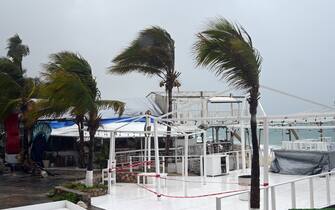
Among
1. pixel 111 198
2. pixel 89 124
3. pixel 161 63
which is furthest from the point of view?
pixel 161 63

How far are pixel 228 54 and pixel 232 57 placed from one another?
81 mm

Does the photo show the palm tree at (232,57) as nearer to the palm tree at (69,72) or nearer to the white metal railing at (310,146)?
the palm tree at (69,72)

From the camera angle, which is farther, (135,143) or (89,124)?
(135,143)

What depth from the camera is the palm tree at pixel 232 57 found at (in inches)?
271

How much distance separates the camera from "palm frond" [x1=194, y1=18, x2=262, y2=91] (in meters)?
6.91

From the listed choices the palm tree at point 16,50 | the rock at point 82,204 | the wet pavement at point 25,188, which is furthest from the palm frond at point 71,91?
the palm tree at point 16,50

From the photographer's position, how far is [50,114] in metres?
18.9

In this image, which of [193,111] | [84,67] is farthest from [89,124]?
[193,111]

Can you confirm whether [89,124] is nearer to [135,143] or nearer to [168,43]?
[168,43]

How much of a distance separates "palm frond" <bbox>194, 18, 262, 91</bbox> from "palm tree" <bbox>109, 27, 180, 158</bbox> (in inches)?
444

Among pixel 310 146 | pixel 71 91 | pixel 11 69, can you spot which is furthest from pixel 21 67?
pixel 310 146

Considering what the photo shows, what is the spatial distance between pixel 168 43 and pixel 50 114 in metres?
6.09

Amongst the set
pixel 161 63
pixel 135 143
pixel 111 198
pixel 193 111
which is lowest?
pixel 111 198

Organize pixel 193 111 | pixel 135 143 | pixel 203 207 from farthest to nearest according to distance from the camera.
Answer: pixel 135 143 < pixel 193 111 < pixel 203 207
